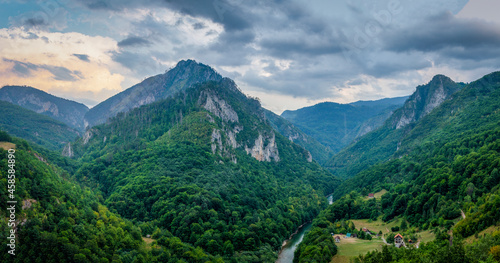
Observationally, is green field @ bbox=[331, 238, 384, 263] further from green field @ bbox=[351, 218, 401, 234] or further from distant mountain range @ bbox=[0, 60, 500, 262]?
green field @ bbox=[351, 218, 401, 234]

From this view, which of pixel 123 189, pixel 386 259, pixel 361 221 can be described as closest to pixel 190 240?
pixel 123 189

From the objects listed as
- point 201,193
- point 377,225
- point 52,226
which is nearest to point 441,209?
point 377,225

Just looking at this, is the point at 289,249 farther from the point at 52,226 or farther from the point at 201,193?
Result: the point at 52,226

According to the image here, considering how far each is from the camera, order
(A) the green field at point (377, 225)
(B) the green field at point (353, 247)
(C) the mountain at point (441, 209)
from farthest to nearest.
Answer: (A) the green field at point (377, 225), (B) the green field at point (353, 247), (C) the mountain at point (441, 209)

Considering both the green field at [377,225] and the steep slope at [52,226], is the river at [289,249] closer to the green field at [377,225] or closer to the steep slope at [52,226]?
the green field at [377,225]

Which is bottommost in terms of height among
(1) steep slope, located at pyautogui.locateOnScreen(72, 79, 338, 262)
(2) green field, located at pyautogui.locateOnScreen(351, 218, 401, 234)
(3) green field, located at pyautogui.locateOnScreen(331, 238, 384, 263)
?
(2) green field, located at pyautogui.locateOnScreen(351, 218, 401, 234)

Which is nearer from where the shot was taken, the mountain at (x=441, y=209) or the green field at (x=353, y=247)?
the mountain at (x=441, y=209)

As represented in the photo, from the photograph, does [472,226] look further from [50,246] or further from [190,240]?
[50,246]

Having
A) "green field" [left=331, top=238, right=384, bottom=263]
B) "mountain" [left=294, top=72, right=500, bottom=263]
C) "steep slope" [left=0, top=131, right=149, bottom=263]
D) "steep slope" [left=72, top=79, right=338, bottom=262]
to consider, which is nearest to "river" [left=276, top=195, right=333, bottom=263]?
"steep slope" [left=72, top=79, right=338, bottom=262]

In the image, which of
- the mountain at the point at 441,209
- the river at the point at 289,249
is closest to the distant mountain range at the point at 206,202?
the mountain at the point at 441,209
